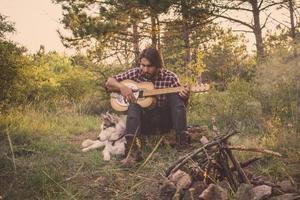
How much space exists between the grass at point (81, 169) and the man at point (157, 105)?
218mm

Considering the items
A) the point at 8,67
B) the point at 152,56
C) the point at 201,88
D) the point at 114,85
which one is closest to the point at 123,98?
the point at 114,85

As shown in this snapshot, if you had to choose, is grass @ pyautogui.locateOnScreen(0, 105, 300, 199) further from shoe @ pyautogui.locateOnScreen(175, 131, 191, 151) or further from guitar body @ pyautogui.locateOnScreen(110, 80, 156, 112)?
guitar body @ pyautogui.locateOnScreen(110, 80, 156, 112)

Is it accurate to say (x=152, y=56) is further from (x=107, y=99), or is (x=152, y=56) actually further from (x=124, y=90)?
(x=107, y=99)

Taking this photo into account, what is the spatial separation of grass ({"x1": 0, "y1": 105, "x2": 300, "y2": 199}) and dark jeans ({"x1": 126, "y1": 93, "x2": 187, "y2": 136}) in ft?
0.57

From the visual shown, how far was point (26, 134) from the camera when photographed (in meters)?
7.04

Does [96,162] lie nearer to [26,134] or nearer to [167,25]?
[26,134]

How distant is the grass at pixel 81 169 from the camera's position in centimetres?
412

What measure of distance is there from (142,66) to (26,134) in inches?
94.5

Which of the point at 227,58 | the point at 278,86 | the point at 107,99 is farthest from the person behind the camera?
the point at 227,58

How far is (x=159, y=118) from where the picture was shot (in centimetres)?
593

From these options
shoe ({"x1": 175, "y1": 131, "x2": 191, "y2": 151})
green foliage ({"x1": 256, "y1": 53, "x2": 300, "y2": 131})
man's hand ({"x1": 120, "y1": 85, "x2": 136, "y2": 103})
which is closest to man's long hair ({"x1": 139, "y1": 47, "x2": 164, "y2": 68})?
man's hand ({"x1": 120, "y1": 85, "x2": 136, "y2": 103})

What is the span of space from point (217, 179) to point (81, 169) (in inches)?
81.8

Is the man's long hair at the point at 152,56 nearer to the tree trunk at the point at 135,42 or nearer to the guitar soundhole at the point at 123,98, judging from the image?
the guitar soundhole at the point at 123,98

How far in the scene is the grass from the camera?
13.5 feet
